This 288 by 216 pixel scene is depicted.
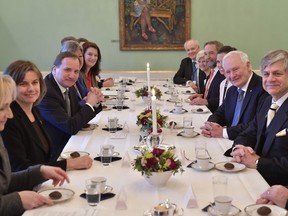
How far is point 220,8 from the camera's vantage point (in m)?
7.98

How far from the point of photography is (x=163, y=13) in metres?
7.96

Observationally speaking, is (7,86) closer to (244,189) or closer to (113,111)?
(244,189)

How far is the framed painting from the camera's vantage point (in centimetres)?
791

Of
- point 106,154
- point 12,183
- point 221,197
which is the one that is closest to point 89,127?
point 106,154

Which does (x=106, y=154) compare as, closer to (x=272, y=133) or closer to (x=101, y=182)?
(x=101, y=182)

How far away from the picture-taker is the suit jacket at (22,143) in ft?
8.20

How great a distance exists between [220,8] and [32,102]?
587cm

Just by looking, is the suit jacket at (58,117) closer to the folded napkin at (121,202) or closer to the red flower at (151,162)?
the red flower at (151,162)

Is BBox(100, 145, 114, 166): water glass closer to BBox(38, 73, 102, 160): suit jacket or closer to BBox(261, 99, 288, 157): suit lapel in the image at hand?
BBox(38, 73, 102, 160): suit jacket

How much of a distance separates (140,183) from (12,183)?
2.17 feet

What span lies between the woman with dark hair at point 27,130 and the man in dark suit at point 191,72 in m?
3.88

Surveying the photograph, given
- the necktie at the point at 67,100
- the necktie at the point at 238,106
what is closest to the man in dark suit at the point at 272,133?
the necktie at the point at 238,106

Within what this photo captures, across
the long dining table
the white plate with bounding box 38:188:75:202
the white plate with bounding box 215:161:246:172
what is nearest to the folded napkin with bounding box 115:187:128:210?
the long dining table

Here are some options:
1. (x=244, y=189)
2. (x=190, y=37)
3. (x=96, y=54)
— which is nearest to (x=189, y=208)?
(x=244, y=189)
